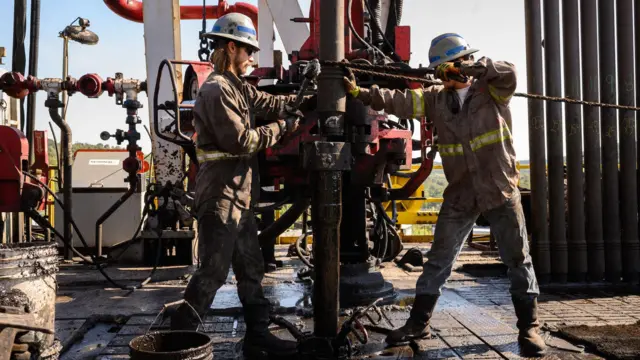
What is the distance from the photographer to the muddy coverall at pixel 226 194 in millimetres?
3316

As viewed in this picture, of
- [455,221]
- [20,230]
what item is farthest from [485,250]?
[20,230]

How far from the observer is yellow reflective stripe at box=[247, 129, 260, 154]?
337 cm

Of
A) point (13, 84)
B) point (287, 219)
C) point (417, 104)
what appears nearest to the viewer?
point (417, 104)

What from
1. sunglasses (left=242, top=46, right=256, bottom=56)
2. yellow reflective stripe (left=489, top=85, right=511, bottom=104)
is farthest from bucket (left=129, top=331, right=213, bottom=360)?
yellow reflective stripe (left=489, top=85, right=511, bottom=104)

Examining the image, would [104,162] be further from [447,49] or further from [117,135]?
[447,49]

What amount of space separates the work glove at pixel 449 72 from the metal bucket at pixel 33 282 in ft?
8.50

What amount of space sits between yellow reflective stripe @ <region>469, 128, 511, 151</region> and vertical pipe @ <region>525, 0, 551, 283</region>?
7.62 feet

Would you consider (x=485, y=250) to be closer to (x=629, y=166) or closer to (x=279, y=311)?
(x=629, y=166)

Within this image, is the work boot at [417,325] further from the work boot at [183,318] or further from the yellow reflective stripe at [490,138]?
the work boot at [183,318]

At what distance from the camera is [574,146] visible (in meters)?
5.74

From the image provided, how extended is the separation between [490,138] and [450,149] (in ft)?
0.94

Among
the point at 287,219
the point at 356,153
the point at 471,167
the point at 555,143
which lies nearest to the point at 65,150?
the point at 287,219

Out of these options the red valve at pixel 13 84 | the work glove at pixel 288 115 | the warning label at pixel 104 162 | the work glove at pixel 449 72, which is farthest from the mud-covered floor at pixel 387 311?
the warning label at pixel 104 162

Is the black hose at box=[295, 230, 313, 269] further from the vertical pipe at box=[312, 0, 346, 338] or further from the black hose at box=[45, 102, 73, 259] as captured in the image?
the black hose at box=[45, 102, 73, 259]
